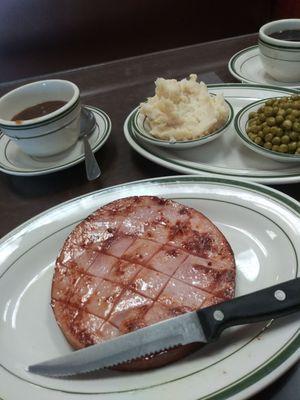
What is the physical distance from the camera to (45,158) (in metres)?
2.00

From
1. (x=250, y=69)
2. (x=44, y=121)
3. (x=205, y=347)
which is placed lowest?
(x=205, y=347)

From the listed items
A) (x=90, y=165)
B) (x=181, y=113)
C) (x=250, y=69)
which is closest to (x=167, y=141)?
(x=181, y=113)

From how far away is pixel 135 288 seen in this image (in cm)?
124

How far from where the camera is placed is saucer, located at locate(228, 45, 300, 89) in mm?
2428

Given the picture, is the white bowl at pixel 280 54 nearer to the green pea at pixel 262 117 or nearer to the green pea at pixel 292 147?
the green pea at pixel 262 117

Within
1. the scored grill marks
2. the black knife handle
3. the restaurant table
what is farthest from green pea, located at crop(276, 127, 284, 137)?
the black knife handle

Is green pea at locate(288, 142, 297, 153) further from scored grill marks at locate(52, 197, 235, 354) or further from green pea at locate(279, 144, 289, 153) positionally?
scored grill marks at locate(52, 197, 235, 354)

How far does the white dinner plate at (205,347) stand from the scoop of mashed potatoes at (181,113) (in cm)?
32

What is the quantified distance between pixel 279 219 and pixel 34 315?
2.77ft

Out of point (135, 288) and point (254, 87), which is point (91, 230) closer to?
point (135, 288)

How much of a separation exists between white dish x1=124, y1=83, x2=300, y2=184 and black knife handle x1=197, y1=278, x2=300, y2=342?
617 mm

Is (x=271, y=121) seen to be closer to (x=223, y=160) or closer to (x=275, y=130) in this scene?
(x=275, y=130)

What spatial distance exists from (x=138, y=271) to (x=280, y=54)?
5.24ft

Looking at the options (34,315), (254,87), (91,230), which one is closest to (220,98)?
(254,87)
